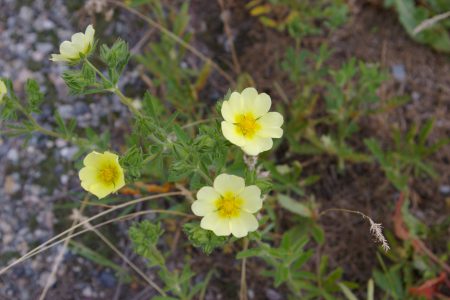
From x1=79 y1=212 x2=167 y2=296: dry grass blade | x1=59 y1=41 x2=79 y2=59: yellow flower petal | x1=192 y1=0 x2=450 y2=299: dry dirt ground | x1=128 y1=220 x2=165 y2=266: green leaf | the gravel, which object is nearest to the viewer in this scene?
x1=59 y1=41 x2=79 y2=59: yellow flower petal

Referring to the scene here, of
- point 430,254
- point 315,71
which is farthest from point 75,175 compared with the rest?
point 430,254

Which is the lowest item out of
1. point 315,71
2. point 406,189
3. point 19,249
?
point 19,249

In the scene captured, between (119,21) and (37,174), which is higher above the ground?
(119,21)

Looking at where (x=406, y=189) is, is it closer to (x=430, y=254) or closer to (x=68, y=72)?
(x=430, y=254)

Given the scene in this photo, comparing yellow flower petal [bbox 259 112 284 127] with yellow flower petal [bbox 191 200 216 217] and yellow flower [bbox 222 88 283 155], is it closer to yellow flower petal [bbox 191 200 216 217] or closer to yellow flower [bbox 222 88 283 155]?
yellow flower [bbox 222 88 283 155]

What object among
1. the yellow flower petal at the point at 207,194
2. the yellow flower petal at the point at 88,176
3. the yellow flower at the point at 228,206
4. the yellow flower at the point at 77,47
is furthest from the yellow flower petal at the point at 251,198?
the yellow flower at the point at 77,47

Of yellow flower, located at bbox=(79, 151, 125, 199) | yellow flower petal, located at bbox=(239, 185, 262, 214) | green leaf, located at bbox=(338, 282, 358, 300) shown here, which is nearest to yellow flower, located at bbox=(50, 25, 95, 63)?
yellow flower, located at bbox=(79, 151, 125, 199)

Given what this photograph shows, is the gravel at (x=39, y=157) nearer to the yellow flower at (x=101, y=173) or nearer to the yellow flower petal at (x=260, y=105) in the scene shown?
the yellow flower at (x=101, y=173)
